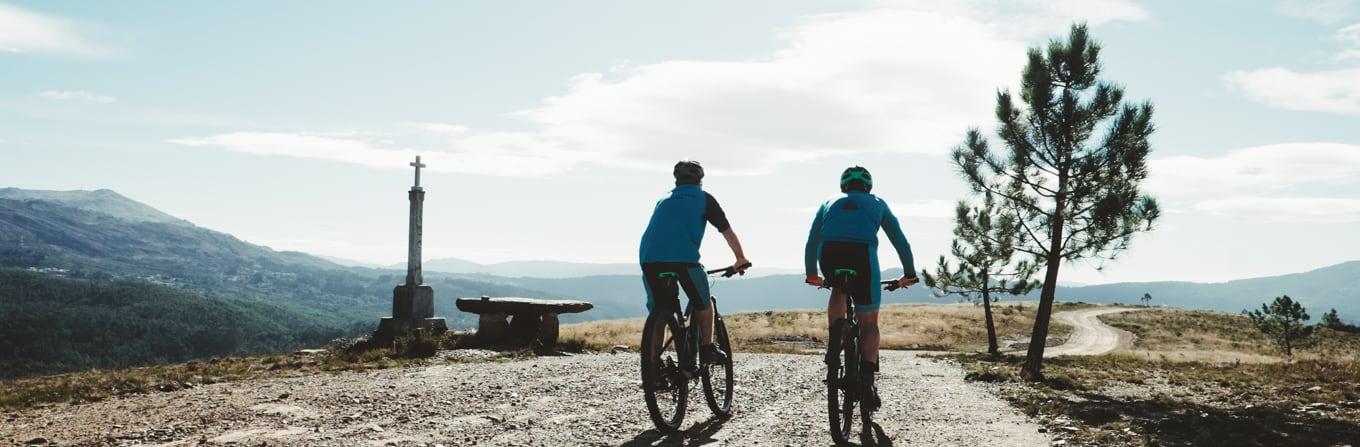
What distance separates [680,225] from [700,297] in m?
0.74

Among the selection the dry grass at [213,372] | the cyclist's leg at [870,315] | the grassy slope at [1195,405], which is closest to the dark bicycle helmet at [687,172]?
the cyclist's leg at [870,315]

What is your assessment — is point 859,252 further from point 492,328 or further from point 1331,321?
point 1331,321

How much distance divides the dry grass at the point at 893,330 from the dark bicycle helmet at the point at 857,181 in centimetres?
2798

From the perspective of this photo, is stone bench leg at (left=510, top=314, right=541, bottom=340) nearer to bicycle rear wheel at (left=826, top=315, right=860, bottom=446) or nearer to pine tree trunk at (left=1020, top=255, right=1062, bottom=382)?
pine tree trunk at (left=1020, top=255, right=1062, bottom=382)

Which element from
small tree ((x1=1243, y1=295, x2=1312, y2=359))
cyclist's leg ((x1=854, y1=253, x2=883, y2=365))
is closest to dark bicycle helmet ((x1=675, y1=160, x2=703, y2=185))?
cyclist's leg ((x1=854, y1=253, x2=883, y2=365))

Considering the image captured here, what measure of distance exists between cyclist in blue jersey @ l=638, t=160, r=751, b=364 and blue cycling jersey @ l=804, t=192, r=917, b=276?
2.51ft

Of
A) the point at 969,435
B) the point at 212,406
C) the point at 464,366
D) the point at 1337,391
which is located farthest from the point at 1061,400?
the point at 212,406

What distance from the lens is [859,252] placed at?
23.8 feet

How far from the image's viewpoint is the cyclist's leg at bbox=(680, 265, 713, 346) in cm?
758

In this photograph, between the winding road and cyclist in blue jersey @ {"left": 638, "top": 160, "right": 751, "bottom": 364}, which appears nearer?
the winding road

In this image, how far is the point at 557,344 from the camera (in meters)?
19.0

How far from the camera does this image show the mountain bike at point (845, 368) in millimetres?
7066

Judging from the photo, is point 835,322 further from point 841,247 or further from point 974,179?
point 974,179

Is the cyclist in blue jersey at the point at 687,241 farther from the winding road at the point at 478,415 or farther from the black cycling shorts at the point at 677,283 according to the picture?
the winding road at the point at 478,415
